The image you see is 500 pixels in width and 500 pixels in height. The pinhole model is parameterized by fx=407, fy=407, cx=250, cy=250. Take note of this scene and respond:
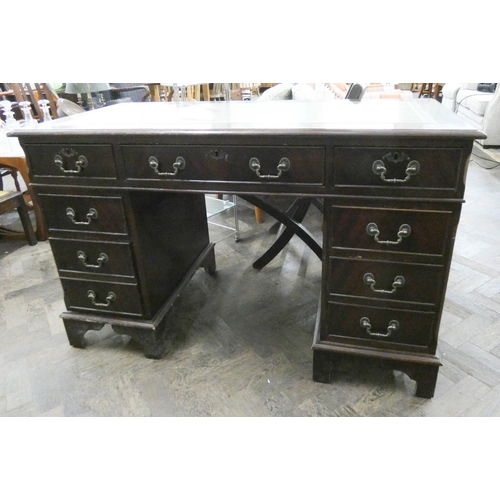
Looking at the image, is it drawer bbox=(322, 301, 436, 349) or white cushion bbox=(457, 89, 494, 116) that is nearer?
drawer bbox=(322, 301, 436, 349)

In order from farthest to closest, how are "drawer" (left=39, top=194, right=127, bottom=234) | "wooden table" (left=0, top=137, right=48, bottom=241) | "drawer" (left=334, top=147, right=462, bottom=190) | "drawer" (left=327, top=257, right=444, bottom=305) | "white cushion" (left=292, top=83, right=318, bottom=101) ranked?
"white cushion" (left=292, top=83, right=318, bottom=101) → "wooden table" (left=0, top=137, right=48, bottom=241) → "drawer" (left=39, top=194, right=127, bottom=234) → "drawer" (left=327, top=257, right=444, bottom=305) → "drawer" (left=334, top=147, right=462, bottom=190)

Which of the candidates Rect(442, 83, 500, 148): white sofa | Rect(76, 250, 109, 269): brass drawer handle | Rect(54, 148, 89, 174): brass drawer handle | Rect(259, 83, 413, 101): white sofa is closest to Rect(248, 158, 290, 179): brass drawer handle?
Rect(54, 148, 89, 174): brass drawer handle

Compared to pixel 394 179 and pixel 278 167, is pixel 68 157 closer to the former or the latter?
pixel 278 167

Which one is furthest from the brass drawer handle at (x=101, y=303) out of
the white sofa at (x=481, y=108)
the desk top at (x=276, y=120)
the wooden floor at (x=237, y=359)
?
the white sofa at (x=481, y=108)

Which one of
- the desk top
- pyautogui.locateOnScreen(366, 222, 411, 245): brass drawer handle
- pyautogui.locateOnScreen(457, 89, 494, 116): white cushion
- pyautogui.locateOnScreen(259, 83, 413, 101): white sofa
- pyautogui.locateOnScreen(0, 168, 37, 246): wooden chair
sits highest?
the desk top

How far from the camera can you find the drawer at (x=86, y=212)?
1231 mm

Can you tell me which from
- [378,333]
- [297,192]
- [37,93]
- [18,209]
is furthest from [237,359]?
[37,93]

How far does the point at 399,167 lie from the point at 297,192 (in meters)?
0.25

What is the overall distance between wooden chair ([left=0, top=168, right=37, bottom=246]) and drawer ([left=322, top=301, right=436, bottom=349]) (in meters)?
1.88

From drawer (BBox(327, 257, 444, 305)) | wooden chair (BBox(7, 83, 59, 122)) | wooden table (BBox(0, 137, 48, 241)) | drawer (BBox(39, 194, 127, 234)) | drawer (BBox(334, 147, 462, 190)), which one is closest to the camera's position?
drawer (BBox(334, 147, 462, 190))

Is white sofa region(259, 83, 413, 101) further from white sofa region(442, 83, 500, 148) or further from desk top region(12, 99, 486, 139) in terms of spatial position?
white sofa region(442, 83, 500, 148)

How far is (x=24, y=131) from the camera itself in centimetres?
115

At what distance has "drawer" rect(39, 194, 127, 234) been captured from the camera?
1.23 meters
